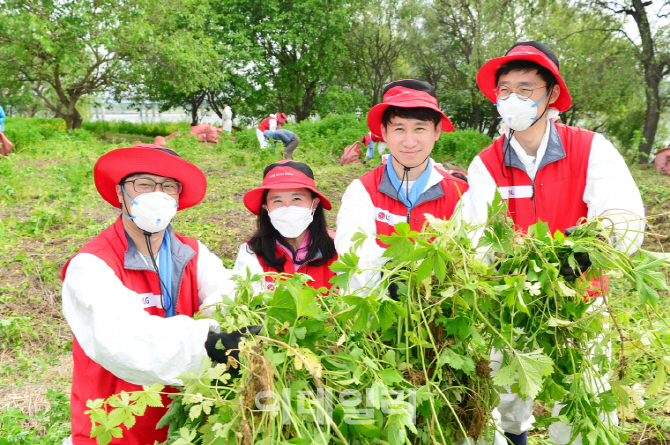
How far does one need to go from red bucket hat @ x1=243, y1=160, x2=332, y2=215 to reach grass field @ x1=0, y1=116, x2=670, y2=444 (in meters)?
1.48

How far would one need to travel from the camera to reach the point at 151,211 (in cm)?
206

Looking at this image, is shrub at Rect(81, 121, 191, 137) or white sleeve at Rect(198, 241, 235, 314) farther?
shrub at Rect(81, 121, 191, 137)

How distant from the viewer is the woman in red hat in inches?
104

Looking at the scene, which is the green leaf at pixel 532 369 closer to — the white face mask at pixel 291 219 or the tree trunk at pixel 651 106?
the white face mask at pixel 291 219

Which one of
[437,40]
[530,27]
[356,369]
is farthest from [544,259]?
[437,40]

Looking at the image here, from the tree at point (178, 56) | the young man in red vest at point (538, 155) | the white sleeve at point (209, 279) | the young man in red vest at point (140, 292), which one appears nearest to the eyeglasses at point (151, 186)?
the young man in red vest at point (140, 292)

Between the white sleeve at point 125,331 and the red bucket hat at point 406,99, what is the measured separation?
4.74ft

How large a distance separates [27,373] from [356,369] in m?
3.37

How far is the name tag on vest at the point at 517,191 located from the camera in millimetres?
2473

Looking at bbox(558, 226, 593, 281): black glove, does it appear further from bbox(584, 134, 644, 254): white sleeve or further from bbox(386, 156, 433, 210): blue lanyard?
bbox(386, 156, 433, 210): blue lanyard

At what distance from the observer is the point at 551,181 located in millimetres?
2422

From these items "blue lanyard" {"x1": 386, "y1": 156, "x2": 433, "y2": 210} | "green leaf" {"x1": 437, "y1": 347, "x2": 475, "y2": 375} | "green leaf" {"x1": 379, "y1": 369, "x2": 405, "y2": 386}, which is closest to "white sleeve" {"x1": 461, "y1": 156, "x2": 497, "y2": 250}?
"blue lanyard" {"x1": 386, "y1": 156, "x2": 433, "y2": 210}

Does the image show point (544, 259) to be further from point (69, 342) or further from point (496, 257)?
point (69, 342)

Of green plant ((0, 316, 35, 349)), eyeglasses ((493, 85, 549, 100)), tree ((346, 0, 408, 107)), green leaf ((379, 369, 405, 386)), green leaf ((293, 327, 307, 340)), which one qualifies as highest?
tree ((346, 0, 408, 107))
